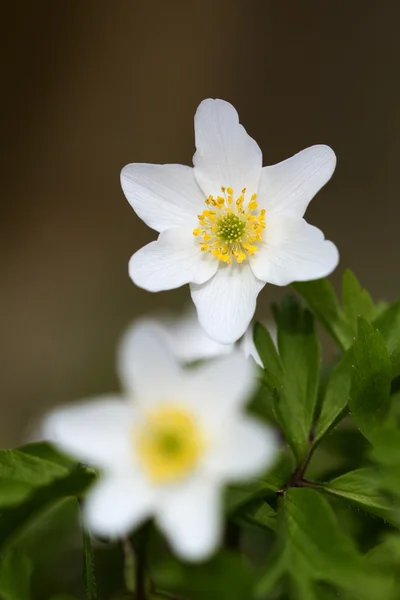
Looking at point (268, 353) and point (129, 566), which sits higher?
point (268, 353)

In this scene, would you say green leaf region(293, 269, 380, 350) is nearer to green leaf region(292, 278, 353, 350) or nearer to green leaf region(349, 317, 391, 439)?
green leaf region(292, 278, 353, 350)

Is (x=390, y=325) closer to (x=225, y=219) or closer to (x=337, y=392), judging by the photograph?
(x=337, y=392)

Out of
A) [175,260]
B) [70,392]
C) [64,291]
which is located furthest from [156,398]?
[64,291]

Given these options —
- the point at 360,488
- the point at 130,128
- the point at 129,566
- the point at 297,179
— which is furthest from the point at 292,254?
the point at 130,128

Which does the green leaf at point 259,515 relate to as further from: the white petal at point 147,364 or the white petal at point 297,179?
the white petal at point 297,179

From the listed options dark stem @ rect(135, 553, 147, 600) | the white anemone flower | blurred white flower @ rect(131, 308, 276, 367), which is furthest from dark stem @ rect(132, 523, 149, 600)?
blurred white flower @ rect(131, 308, 276, 367)

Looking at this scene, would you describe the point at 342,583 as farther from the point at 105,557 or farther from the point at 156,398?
the point at 105,557

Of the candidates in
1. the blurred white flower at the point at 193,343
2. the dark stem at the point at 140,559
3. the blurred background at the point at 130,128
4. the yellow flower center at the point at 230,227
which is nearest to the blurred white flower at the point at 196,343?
the blurred white flower at the point at 193,343
